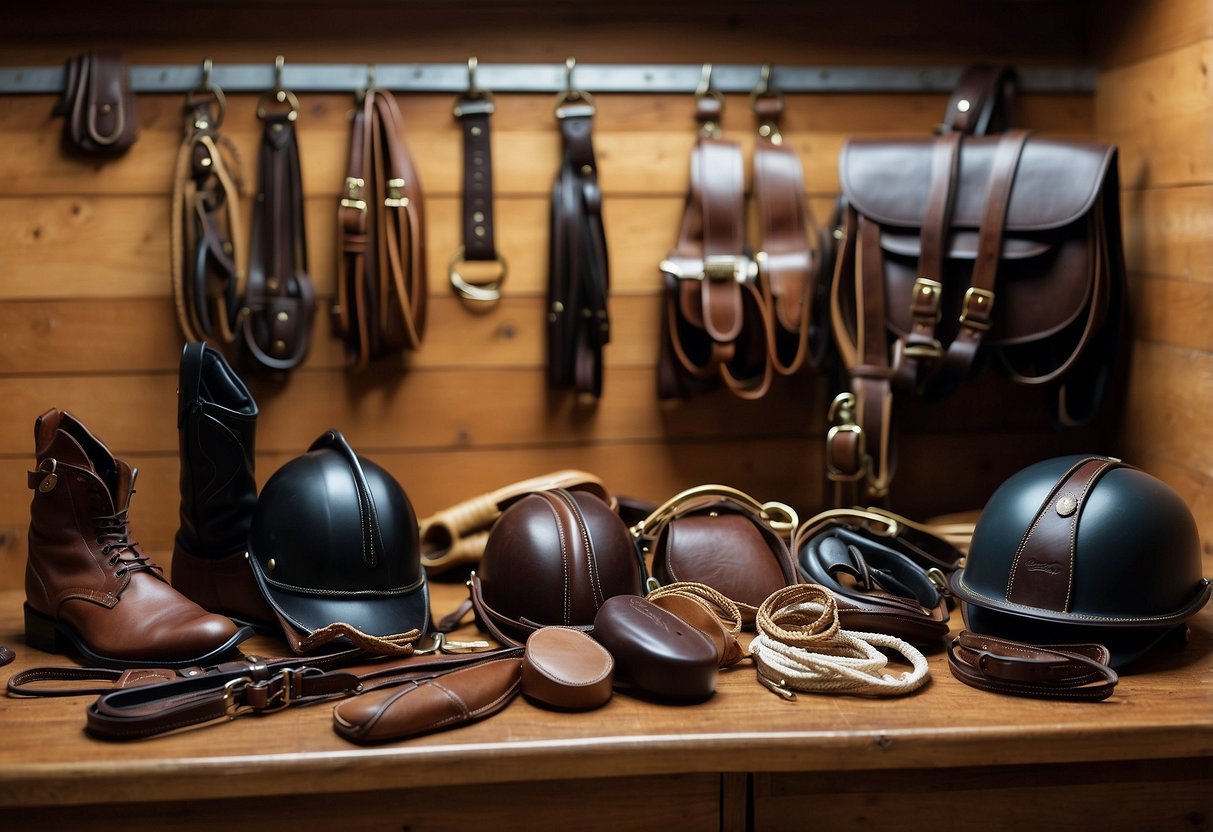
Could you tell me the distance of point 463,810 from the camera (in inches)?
51.1

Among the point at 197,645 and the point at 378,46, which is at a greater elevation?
the point at 378,46

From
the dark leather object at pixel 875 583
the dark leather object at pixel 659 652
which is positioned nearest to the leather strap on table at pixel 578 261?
the dark leather object at pixel 875 583

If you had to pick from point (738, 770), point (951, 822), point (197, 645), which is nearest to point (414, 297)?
point (197, 645)

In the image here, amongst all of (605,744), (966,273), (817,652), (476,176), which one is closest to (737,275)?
(966,273)

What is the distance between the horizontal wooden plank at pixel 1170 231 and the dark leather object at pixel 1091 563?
51cm

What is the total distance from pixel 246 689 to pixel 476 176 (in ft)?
3.37

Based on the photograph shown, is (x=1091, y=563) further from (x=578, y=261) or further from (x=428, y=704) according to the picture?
(x=578, y=261)

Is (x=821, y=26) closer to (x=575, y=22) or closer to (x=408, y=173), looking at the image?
(x=575, y=22)

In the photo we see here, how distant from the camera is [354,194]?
190 cm

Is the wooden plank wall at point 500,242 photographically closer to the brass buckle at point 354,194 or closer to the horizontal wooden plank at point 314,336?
the horizontal wooden plank at point 314,336

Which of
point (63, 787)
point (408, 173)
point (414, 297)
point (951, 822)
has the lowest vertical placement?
point (951, 822)

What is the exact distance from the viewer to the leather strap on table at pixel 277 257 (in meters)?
1.93

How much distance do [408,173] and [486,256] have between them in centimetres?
20

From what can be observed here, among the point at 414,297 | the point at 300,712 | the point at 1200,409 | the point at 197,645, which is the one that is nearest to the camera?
the point at 300,712
